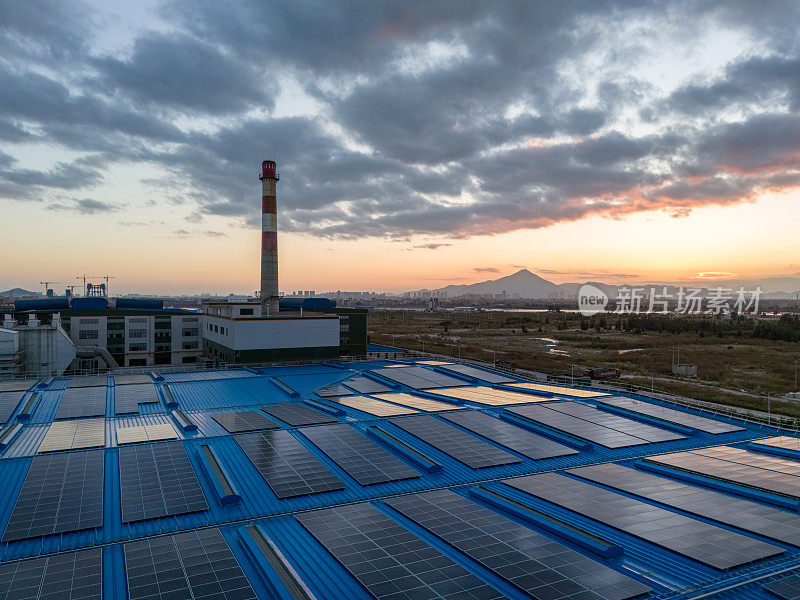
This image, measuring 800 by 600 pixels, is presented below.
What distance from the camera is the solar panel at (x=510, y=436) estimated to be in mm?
20141

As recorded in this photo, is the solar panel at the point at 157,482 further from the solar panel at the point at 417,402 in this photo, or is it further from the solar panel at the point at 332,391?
the solar panel at the point at 417,402

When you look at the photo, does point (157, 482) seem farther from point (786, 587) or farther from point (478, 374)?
point (478, 374)

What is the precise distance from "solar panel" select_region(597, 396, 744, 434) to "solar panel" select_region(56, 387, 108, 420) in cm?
2828

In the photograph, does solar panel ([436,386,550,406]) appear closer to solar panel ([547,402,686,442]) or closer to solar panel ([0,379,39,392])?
solar panel ([547,402,686,442])

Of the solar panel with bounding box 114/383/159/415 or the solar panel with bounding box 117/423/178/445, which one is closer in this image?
the solar panel with bounding box 117/423/178/445

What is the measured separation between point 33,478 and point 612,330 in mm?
126260

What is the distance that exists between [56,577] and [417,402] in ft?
65.1

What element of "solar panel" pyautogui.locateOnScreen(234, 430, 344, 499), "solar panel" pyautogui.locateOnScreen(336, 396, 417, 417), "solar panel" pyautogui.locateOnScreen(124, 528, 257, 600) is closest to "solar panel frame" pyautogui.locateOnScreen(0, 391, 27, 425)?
"solar panel" pyautogui.locateOnScreen(234, 430, 344, 499)

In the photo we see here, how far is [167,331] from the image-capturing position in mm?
54406

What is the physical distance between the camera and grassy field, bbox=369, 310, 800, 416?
50.1 m

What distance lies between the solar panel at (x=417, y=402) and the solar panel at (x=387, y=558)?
1284 cm

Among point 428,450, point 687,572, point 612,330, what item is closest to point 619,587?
point 687,572

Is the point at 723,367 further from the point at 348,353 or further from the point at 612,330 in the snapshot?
the point at 612,330

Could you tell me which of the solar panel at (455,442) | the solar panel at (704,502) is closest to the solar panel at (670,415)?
the solar panel at (704,502)
